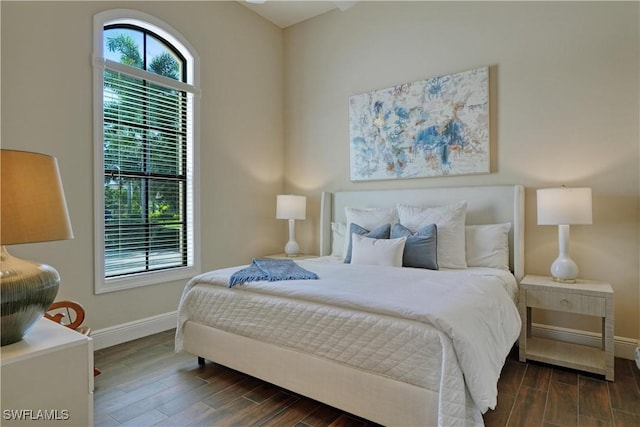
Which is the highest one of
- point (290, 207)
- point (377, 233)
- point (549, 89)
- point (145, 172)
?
point (549, 89)

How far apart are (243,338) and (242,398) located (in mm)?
341

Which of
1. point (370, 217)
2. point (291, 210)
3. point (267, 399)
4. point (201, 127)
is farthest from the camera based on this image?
point (291, 210)

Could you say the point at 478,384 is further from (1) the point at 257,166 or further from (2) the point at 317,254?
(1) the point at 257,166

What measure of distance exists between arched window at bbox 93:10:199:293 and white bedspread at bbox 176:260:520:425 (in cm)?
98

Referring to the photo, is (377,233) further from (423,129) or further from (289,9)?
(289,9)

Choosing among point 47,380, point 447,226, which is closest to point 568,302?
point 447,226

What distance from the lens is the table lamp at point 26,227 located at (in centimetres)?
120

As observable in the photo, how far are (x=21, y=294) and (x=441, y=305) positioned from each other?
171 centimetres

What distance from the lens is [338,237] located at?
381 centimetres

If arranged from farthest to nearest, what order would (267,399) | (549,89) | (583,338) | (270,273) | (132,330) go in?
(132,330)
(549,89)
(583,338)
(270,273)
(267,399)

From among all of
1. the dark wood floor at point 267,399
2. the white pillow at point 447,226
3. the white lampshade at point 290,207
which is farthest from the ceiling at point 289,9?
the dark wood floor at point 267,399

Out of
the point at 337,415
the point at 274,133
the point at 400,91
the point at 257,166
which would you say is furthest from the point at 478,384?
the point at 274,133

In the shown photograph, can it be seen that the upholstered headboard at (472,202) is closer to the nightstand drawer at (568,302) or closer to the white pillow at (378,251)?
the nightstand drawer at (568,302)

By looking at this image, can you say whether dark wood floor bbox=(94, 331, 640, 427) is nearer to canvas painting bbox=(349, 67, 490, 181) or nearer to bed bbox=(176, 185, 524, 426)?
bed bbox=(176, 185, 524, 426)
